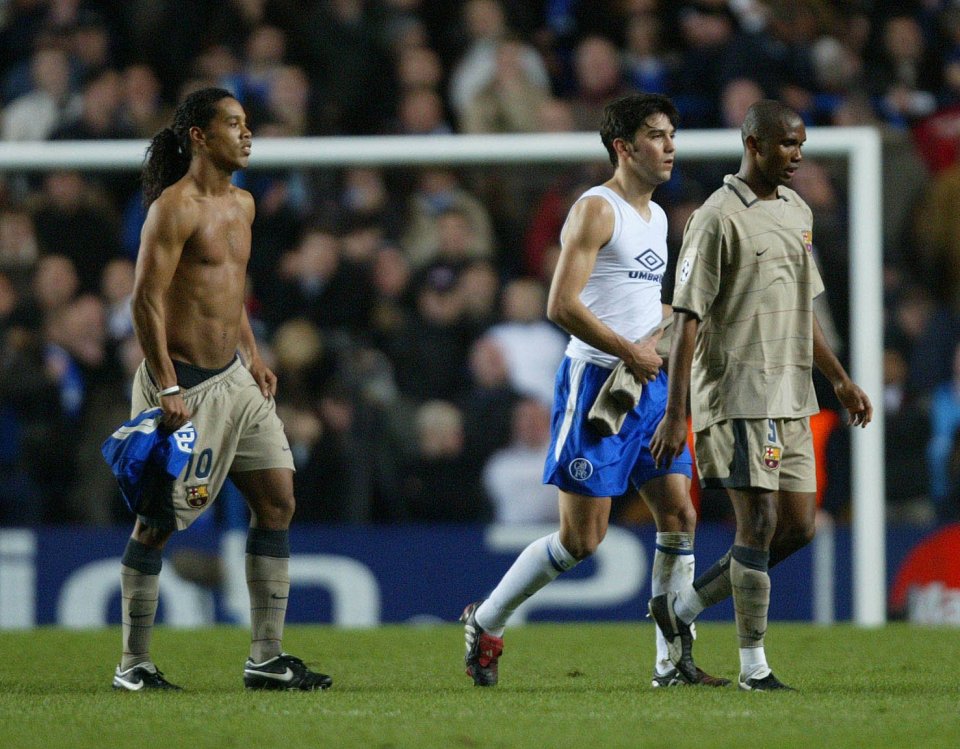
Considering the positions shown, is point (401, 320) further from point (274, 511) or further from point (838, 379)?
point (838, 379)

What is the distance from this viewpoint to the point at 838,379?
5473 millimetres

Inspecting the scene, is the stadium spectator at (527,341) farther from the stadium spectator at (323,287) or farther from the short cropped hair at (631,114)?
the short cropped hair at (631,114)

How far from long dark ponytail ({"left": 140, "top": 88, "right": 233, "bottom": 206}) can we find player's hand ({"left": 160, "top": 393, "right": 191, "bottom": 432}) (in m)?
0.77

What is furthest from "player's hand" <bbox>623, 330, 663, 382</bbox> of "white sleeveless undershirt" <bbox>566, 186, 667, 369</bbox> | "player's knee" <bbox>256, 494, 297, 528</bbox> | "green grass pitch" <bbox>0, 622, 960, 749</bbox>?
"player's knee" <bbox>256, 494, 297, 528</bbox>

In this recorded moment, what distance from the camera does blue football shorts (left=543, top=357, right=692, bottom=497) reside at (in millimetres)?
5609

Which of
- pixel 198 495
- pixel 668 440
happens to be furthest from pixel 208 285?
→ pixel 668 440

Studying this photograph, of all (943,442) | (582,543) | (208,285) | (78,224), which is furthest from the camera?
(78,224)

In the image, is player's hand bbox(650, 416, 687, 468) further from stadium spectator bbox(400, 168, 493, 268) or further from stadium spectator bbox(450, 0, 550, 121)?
stadium spectator bbox(450, 0, 550, 121)

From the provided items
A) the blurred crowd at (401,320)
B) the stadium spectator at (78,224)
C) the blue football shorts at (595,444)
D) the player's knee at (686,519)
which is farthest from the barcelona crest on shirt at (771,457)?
the stadium spectator at (78,224)

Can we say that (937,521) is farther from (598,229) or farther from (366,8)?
(366,8)

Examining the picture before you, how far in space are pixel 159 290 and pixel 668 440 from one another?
175cm

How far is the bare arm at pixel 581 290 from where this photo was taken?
5.56 metres

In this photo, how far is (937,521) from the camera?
943 centimetres

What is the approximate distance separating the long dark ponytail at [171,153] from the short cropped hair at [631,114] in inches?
52.7
